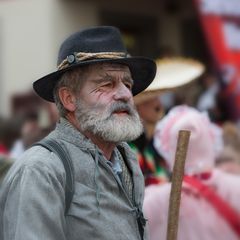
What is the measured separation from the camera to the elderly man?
8.91 ft

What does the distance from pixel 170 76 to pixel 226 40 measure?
4103 mm

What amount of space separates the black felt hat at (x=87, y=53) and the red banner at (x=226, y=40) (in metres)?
6.05

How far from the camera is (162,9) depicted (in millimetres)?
14438

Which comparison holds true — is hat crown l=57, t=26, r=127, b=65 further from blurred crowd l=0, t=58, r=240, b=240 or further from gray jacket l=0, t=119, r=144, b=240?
blurred crowd l=0, t=58, r=240, b=240

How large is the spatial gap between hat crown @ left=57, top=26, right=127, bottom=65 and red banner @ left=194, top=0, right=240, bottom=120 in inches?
238

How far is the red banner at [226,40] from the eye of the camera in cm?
918

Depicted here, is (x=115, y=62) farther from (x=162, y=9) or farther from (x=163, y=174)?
(x=162, y=9)

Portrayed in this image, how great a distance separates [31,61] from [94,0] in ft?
4.69

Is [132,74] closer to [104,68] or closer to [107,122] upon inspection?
[104,68]

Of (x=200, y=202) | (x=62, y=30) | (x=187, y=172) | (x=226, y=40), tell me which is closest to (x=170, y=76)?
(x=187, y=172)

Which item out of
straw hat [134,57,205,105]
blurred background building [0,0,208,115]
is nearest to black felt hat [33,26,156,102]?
straw hat [134,57,205,105]

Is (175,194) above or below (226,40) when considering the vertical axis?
above

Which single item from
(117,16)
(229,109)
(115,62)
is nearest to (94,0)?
(117,16)

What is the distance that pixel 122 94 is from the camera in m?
3.08
